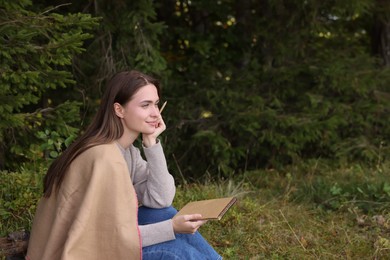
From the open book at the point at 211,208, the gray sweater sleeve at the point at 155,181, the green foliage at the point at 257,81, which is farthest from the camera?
the green foliage at the point at 257,81

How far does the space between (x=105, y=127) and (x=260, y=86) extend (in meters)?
5.21

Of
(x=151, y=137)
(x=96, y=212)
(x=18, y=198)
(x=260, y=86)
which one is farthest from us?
(x=260, y=86)

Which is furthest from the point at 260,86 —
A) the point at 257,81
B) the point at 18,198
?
the point at 18,198

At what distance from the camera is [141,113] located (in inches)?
124

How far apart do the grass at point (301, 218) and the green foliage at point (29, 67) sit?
52cm

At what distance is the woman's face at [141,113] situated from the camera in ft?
10.3

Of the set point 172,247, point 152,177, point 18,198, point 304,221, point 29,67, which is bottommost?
point 304,221

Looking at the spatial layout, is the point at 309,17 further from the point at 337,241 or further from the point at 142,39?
the point at 337,241

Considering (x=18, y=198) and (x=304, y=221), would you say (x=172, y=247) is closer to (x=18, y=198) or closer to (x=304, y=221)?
(x=18, y=198)

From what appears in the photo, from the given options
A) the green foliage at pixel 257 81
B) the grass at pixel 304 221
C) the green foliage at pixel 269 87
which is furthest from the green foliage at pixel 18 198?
the green foliage at pixel 269 87

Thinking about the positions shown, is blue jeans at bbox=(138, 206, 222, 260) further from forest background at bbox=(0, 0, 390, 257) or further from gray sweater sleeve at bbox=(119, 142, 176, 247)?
forest background at bbox=(0, 0, 390, 257)

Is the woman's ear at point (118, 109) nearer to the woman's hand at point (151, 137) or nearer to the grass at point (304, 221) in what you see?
the woman's hand at point (151, 137)

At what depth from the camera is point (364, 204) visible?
5691 mm

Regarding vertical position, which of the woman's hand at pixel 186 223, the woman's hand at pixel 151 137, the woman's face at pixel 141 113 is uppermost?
the woman's face at pixel 141 113
